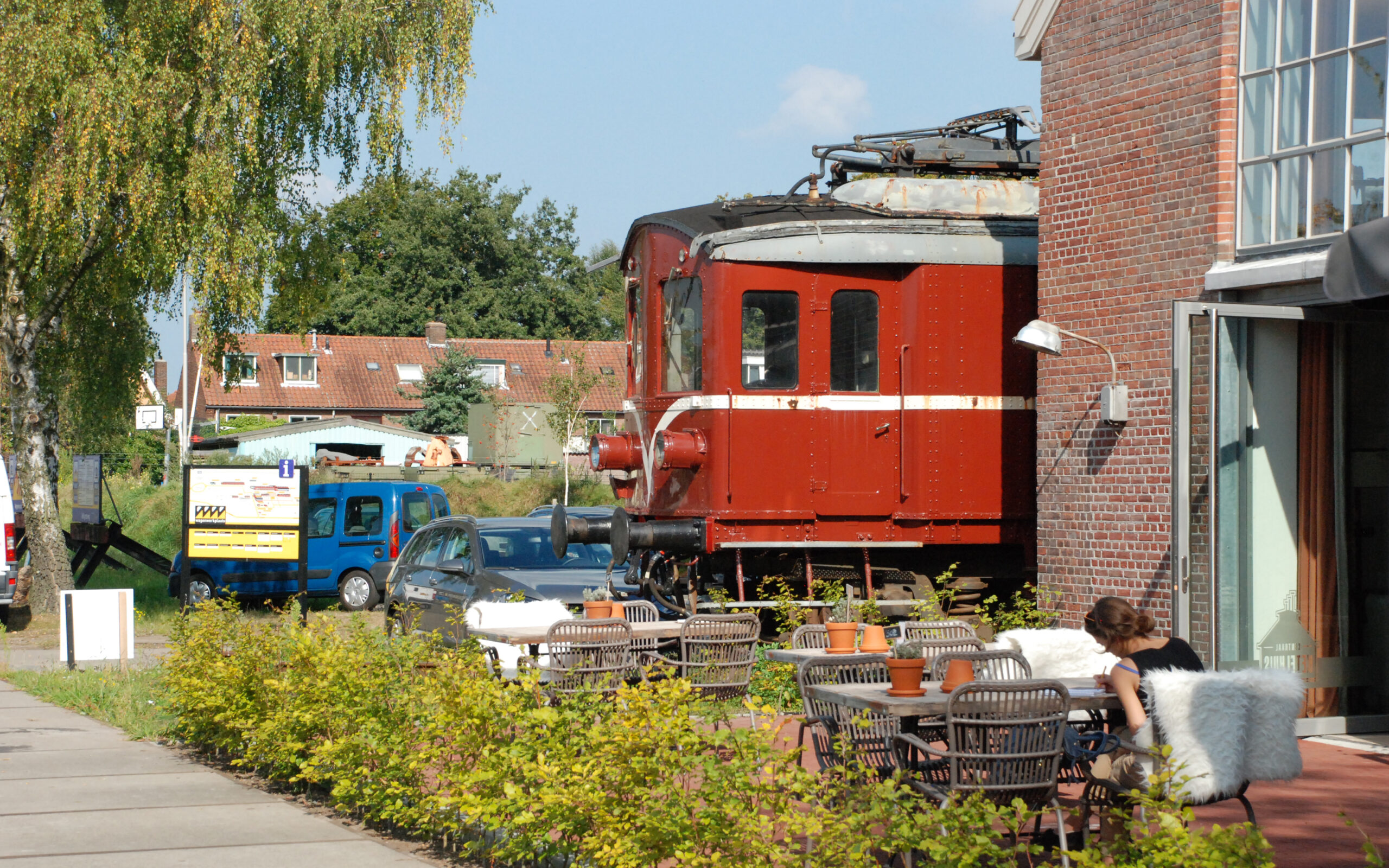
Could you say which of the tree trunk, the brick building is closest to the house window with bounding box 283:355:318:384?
the tree trunk

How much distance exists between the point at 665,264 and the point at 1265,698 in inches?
307

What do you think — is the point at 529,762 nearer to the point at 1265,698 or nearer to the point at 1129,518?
the point at 1265,698

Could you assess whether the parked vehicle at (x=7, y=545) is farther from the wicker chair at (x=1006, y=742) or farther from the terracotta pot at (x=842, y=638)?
the wicker chair at (x=1006, y=742)

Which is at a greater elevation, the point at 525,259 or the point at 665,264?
the point at 525,259

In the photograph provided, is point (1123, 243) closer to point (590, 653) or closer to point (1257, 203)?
point (1257, 203)

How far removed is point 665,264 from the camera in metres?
12.5

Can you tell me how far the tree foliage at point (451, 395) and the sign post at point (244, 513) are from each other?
117ft

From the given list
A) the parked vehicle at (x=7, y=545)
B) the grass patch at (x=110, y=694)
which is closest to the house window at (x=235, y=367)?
the parked vehicle at (x=7, y=545)

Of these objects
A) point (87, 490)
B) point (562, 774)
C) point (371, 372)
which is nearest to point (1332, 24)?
point (562, 774)

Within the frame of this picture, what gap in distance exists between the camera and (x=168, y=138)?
56.7ft

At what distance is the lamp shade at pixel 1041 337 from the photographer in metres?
10.6

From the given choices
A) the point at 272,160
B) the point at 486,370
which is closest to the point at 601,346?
the point at 486,370

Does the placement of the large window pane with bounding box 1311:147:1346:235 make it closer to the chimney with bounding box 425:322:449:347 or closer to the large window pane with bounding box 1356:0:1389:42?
the large window pane with bounding box 1356:0:1389:42

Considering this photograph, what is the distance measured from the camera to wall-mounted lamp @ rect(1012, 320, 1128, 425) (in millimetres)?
10430
